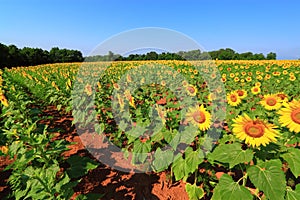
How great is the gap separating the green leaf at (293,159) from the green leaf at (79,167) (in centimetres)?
220

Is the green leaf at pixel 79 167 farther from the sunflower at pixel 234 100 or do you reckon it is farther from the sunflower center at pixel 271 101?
the sunflower at pixel 234 100

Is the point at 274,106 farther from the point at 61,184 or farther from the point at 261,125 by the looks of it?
the point at 61,184

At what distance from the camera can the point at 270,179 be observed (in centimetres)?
178

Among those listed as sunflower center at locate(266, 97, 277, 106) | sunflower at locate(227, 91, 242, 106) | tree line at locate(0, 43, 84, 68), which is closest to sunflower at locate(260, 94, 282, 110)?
sunflower center at locate(266, 97, 277, 106)

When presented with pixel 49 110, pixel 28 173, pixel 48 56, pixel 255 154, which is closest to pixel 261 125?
pixel 255 154

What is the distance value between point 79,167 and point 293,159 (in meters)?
2.44

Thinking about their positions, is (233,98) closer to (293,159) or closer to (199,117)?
(199,117)

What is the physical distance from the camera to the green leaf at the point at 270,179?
1708 mm

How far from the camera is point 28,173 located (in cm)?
271

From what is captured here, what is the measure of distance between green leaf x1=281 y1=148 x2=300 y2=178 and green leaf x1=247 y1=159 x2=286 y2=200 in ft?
0.60

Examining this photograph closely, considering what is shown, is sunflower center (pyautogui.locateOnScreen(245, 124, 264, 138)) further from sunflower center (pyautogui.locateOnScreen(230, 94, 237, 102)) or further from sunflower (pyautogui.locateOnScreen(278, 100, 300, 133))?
sunflower center (pyautogui.locateOnScreen(230, 94, 237, 102))

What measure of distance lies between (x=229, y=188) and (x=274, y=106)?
6.31 ft

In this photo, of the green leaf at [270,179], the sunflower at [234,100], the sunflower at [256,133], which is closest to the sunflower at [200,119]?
the sunflower at [256,133]

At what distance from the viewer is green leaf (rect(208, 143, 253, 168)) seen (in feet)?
6.12
